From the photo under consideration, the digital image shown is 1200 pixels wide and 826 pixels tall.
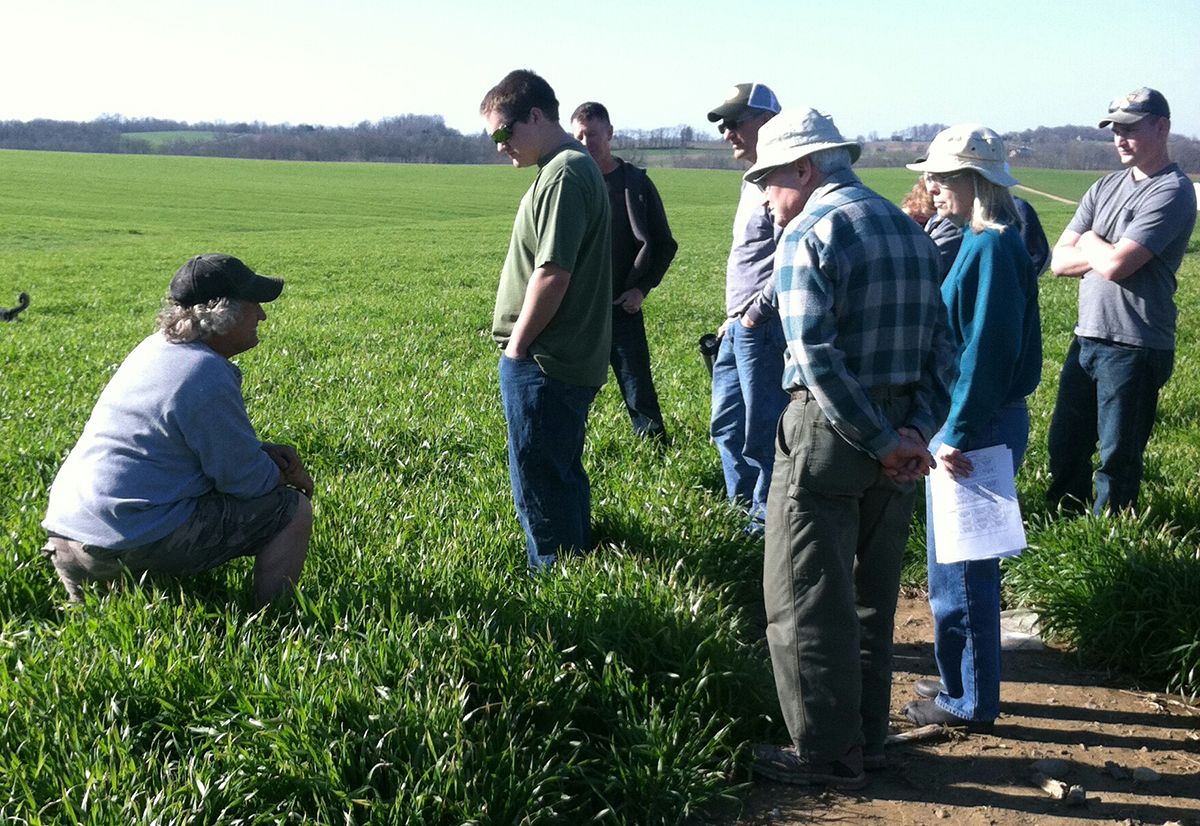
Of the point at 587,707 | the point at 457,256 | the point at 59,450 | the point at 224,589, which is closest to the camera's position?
the point at 587,707

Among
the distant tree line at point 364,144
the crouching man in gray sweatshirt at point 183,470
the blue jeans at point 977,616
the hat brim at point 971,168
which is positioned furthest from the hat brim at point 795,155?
the distant tree line at point 364,144

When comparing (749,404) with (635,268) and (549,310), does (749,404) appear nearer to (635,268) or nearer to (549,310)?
(549,310)

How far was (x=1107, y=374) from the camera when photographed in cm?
530

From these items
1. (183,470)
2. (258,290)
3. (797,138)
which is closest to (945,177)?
(797,138)

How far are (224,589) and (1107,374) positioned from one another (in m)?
4.04

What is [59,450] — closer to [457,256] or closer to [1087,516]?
[1087,516]

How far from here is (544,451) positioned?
4746mm

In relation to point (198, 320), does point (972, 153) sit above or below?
above

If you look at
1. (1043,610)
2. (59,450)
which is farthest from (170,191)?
(1043,610)

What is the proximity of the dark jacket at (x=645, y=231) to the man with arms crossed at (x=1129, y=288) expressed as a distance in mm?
2688

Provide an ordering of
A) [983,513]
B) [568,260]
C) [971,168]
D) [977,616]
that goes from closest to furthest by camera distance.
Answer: [971,168] → [983,513] → [977,616] → [568,260]

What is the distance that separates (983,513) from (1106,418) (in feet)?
5.95

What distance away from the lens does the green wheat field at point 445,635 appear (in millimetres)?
3092

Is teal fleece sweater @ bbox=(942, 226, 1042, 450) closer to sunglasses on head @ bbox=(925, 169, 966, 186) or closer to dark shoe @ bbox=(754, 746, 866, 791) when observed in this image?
sunglasses on head @ bbox=(925, 169, 966, 186)
